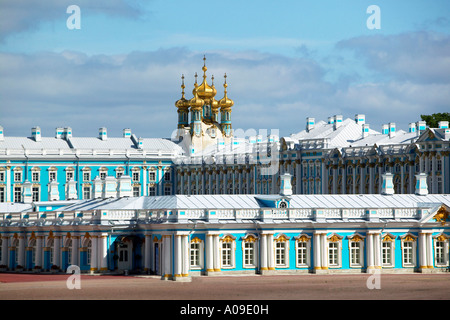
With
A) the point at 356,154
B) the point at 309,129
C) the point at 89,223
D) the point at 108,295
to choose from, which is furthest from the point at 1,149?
the point at 108,295

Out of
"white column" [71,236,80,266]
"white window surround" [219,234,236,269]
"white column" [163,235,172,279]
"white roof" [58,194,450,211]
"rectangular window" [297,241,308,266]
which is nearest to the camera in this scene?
"white column" [163,235,172,279]

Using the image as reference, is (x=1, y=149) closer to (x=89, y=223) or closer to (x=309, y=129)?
(x=309, y=129)

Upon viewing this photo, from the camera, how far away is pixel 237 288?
43.3m

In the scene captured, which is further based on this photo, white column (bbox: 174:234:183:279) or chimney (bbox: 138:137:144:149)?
chimney (bbox: 138:137:144:149)

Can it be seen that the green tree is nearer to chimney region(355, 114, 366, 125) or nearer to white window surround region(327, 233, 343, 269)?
chimney region(355, 114, 366, 125)

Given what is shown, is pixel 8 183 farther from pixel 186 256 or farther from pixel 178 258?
pixel 178 258

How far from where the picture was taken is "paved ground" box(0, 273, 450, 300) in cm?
3909

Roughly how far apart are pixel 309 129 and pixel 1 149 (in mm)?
27436

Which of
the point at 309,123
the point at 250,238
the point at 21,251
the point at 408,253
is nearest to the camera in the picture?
the point at 250,238

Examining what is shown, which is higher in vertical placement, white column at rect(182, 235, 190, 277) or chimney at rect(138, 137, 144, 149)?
chimney at rect(138, 137, 144, 149)

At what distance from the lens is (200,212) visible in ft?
166

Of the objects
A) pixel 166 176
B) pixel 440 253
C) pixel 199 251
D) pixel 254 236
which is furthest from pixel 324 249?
pixel 166 176

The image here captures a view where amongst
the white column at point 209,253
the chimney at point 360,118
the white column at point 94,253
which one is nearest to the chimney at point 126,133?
the chimney at point 360,118

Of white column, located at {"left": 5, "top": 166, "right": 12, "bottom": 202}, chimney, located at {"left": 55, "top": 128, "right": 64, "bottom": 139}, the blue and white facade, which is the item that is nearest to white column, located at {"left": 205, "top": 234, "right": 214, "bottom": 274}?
the blue and white facade
